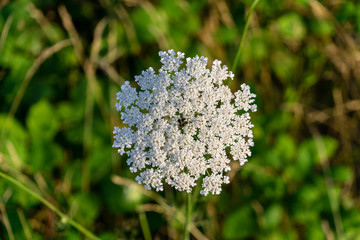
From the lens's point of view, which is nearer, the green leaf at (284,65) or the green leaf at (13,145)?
the green leaf at (13,145)

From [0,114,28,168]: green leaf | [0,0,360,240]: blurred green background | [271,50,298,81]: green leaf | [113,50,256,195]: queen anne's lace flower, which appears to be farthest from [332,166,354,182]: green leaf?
[0,114,28,168]: green leaf

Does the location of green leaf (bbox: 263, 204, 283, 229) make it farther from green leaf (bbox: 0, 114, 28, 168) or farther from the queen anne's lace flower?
green leaf (bbox: 0, 114, 28, 168)

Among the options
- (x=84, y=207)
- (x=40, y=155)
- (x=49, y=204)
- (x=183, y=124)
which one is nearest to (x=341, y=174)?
(x=183, y=124)

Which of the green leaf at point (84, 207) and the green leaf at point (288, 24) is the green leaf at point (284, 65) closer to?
the green leaf at point (288, 24)

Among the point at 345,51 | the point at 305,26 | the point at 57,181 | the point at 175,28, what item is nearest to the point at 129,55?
the point at 175,28

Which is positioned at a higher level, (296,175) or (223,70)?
(223,70)

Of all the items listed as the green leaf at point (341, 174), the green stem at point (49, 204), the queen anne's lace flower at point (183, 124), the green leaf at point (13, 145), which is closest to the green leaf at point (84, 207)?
the green leaf at point (13, 145)

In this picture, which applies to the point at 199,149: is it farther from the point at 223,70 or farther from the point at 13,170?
the point at 13,170
